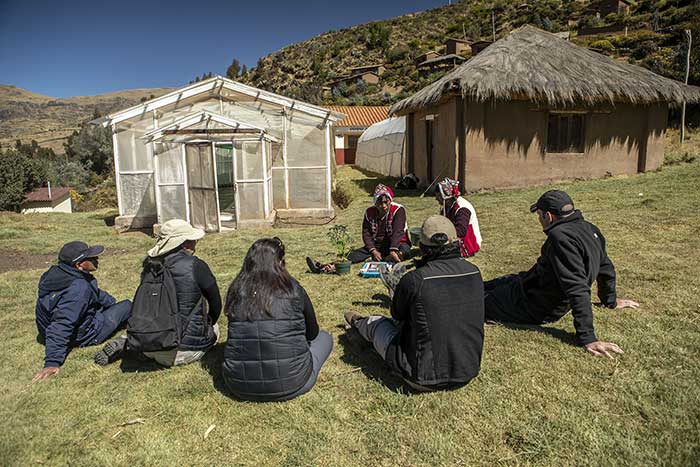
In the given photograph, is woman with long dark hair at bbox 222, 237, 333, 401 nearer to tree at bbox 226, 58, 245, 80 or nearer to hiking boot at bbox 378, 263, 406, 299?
hiking boot at bbox 378, 263, 406, 299

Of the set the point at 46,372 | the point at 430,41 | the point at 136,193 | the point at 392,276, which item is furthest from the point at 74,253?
the point at 430,41

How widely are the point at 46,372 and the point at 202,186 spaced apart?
7068mm

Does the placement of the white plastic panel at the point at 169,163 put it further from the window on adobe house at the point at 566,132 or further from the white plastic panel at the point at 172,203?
the window on adobe house at the point at 566,132

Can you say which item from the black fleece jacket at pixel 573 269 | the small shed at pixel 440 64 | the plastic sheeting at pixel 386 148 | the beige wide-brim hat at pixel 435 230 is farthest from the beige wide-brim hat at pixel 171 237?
the small shed at pixel 440 64

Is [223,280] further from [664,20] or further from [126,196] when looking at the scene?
[664,20]

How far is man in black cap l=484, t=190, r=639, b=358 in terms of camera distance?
3.24m

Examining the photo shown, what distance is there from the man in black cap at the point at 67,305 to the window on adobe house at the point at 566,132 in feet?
39.3

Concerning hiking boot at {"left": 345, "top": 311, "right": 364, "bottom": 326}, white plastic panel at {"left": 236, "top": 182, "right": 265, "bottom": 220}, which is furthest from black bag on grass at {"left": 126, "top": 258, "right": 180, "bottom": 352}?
white plastic panel at {"left": 236, "top": 182, "right": 265, "bottom": 220}

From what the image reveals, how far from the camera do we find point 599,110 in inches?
488

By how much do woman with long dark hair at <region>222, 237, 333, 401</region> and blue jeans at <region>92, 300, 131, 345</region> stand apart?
5.70 ft

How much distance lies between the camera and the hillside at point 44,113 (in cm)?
7031

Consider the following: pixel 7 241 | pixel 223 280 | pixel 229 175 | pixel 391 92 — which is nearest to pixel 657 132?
pixel 229 175

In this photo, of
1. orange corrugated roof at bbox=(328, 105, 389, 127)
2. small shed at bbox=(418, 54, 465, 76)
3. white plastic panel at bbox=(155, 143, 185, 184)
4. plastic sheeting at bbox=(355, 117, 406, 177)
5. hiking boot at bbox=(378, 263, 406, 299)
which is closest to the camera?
hiking boot at bbox=(378, 263, 406, 299)

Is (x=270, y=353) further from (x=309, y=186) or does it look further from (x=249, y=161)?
(x=309, y=186)
